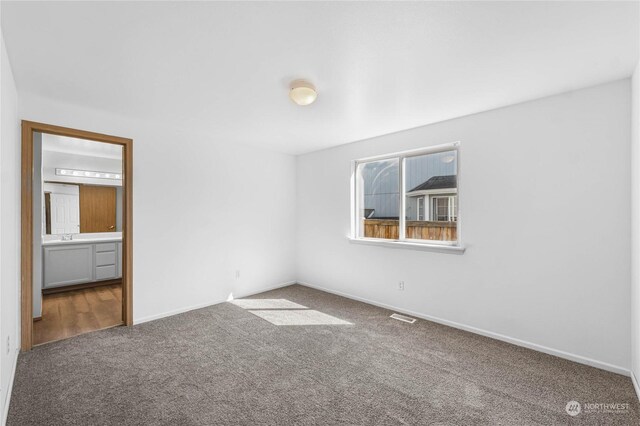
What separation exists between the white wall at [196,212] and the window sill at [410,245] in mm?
1575

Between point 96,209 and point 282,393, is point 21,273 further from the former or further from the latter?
point 96,209

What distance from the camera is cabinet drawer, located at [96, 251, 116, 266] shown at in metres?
5.02

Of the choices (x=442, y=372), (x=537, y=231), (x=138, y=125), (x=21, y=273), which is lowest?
(x=442, y=372)

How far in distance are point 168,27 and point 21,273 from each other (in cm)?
271

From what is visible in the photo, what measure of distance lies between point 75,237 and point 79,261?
78 cm

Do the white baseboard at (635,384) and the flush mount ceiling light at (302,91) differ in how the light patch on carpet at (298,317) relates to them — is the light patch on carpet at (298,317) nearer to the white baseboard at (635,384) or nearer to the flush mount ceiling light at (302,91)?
the white baseboard at (635,384)

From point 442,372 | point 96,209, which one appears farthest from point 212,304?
point 96,209

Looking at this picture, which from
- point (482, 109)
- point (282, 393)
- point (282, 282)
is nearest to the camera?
point (282, 393)

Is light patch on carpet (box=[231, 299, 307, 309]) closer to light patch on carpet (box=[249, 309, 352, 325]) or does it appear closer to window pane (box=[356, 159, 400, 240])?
light patch on carpet (box=[249, 309, 352, 325])

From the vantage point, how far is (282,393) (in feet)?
6.92

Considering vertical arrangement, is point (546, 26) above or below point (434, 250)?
above

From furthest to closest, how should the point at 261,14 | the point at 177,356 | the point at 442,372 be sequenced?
the point at 177,356
the point at 442,372
the point at 261,14

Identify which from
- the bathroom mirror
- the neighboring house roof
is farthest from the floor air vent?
the bathroom mirror

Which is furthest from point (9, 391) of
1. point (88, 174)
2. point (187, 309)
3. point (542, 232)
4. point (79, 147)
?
point (88, 174)
